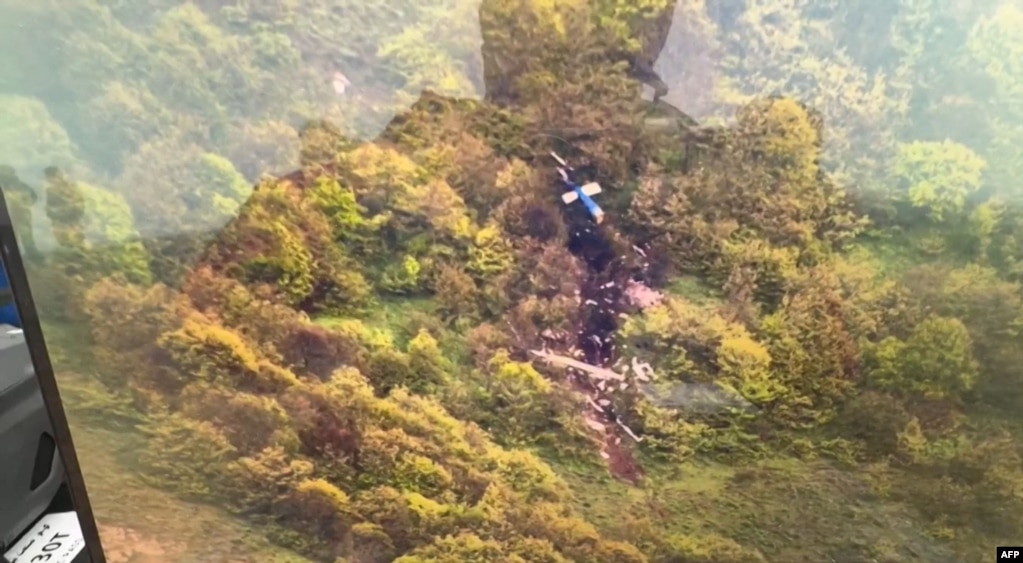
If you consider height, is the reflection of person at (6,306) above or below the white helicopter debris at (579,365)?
above

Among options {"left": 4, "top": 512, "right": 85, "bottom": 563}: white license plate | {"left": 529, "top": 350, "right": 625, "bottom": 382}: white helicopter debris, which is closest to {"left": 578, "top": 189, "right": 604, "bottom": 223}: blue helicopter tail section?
{"left": 529, "top": 350, "right": 625, "bottom": 382}: white helicopter debris

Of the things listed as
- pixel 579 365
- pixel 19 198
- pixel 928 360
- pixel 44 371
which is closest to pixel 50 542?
pixel 44 371

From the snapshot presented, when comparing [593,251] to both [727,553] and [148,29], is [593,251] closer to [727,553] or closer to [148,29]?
[727,553]

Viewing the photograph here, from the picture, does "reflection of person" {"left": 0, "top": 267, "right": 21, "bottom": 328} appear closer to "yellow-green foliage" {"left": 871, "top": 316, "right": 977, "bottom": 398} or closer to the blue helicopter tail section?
the blue helicopter tail section

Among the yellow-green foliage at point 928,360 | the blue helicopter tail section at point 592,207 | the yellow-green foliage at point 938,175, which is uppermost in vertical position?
the blue helicopter tail section at point 592,207

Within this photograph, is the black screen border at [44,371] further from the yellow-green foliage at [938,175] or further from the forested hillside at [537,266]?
the yellow-green foliage at [938,175]

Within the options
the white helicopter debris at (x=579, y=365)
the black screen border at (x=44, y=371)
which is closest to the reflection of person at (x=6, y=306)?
the black screen border at (x=44, y=371)

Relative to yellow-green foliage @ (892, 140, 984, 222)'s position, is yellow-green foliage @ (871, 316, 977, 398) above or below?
below

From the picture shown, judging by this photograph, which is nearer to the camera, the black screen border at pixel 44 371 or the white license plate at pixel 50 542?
the black screen border at pixel 44 371
